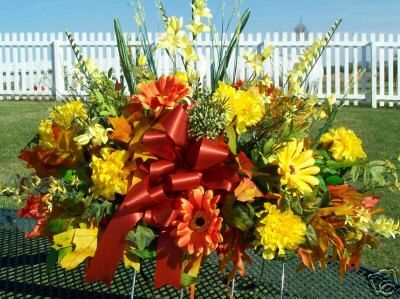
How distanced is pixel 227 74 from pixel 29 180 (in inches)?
20.9

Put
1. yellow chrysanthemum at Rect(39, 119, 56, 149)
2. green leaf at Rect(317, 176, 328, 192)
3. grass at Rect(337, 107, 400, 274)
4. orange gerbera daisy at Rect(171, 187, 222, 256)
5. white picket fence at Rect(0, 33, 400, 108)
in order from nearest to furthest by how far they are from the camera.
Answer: orange gerbera daisy at Rect(171, 187, 222, 256) < green leaf at Rect(317, 176, 328, 192) < yellow chrysanthemum at Rect(39, 119, 56, 149) < grass at Rect(337, 107, 400, 274) < white picket fence at Rect(0, 33, 400, 108)

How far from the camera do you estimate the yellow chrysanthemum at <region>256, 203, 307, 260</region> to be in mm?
1104

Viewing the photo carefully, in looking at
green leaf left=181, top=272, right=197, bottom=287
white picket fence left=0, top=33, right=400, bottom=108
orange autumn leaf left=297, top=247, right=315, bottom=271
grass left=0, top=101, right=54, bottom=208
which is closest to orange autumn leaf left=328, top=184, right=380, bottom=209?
orange autumn leaf left=297, top=247, right=315, bottom=271

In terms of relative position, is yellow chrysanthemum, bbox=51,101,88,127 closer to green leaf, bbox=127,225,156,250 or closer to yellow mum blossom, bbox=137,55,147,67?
yellow mum blossom, bbox=137,55,147,67

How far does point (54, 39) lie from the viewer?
12.5 meters

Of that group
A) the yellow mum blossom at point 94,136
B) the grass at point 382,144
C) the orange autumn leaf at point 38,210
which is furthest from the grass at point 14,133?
the yellow mum blossom at point 94,136

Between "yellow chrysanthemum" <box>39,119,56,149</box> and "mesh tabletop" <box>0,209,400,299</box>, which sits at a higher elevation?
"yellow chrysanthemum" <box>39,119,56,149</box>

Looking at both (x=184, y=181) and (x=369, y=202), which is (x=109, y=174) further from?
(x=369, y=202)

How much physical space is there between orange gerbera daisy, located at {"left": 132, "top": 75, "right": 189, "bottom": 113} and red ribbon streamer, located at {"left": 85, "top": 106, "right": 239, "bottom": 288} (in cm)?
3

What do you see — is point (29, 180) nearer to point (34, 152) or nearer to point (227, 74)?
point (34, 152)

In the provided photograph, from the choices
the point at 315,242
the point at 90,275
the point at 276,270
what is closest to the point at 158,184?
the point at 90,275

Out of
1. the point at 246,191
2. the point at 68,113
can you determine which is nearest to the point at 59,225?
the point at 68,113

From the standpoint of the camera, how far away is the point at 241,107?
1.17 m

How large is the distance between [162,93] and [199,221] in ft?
0.93
